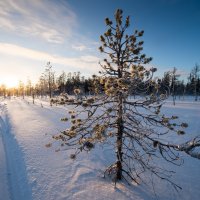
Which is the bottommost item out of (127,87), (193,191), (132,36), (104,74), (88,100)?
(193,191)

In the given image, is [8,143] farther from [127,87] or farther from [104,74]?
[127,87]

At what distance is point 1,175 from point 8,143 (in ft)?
19.7

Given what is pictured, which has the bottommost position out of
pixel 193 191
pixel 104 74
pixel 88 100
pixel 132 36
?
pixel 193 191

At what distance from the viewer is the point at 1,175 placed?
9078 mm

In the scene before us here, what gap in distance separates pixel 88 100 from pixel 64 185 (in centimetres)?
422

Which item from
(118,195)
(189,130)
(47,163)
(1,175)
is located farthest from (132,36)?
(189,130)

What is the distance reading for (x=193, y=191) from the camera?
27.9ft

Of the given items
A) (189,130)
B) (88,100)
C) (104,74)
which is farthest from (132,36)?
(189,130)

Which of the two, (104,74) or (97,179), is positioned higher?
(104,74)

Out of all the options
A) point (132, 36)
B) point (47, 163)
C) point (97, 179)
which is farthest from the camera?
point (47, 163)

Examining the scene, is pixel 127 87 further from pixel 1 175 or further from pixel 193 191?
pixel 1 175

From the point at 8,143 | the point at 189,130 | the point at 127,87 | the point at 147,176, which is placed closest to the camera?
the point at 127,87

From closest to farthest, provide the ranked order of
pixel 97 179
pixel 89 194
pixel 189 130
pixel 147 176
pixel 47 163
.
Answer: pixel 89 194 < pixel 97 179 < pixel 147 176 < pixel 47 163 < pixel 189 130

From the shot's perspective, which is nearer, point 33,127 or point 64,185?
point 64,185
